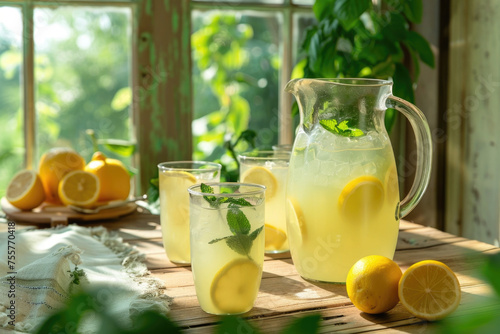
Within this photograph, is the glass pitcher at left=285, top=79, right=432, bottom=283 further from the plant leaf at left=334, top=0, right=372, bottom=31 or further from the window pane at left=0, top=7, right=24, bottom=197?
the window pane at left=0, top=7, right=24, bottom=197

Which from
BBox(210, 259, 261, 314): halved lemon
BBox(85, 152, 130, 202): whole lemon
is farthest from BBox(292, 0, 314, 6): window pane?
BBox(210, 259, 261, 314): halved lemon

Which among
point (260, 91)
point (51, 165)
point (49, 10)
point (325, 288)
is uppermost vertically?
point (49, 10)

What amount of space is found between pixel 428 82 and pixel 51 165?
1.19 metres

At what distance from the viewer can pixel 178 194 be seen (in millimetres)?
937

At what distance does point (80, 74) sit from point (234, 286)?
130 inches

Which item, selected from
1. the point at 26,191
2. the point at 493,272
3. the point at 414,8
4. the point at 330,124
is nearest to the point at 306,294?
the point at 330,124

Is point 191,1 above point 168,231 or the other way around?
above

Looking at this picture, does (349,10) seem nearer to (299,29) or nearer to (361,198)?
(299,29)

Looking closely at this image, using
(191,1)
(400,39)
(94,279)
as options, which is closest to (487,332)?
(94,279)

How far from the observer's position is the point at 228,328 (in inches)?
8.9

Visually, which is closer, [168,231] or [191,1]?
[168,231]

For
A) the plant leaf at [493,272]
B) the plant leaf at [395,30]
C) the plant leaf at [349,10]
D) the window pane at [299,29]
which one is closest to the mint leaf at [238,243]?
the plant leaf at [493,272]

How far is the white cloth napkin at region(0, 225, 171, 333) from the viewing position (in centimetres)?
67

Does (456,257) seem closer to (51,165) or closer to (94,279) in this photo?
(94,279)
